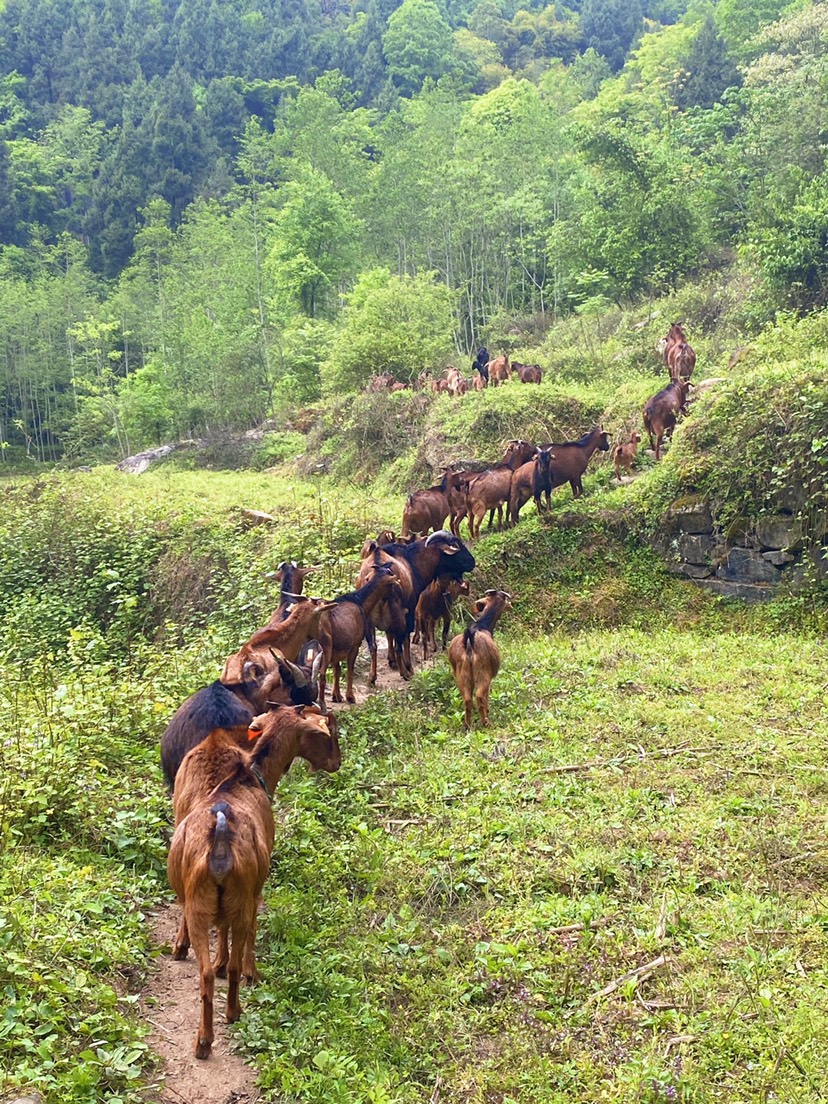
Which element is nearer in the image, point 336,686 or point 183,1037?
point 183,1037

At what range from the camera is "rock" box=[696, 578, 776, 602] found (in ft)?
40.2

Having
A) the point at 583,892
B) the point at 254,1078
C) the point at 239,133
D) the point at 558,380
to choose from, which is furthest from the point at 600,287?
the point at 239,133

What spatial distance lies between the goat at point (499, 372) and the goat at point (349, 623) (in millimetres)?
12559

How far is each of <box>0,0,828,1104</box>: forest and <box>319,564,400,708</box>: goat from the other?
0.50 meters

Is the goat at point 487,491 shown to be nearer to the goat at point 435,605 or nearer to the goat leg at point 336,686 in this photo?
the goat at point 435,605

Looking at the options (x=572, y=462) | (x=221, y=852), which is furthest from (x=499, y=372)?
(x=221, y=852)

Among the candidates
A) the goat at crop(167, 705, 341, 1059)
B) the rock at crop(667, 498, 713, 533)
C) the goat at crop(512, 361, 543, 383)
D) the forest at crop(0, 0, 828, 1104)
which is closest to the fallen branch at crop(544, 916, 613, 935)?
the forest at crop(0, 0, 828, 1104)

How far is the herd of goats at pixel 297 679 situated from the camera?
4.57 metres

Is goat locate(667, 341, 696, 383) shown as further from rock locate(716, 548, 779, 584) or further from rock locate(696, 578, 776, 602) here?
rock locate(696, 578, 776, 602)

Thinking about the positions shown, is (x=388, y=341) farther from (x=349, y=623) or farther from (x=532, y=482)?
→ (x=349, y=623)

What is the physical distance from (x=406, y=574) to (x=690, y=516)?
5040 mm

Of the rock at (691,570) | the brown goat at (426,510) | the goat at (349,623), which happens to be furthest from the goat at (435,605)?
the rock at (691,570)

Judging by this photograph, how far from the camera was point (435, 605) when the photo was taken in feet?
37.9

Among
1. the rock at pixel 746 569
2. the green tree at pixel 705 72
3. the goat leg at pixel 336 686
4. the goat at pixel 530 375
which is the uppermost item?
the green tree at pixel 705 72
